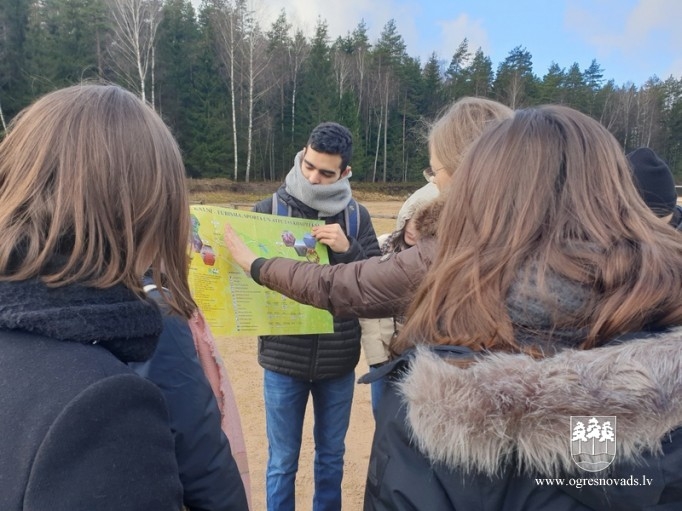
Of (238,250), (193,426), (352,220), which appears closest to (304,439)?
(352,220)

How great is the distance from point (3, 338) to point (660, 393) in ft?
3.80

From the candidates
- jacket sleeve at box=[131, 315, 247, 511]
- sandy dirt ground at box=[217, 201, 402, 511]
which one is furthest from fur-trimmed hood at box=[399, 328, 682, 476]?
sandy dirt ground at box=[217, 201, 402, 511]

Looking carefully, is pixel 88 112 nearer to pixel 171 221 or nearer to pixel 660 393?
pixel 171 221

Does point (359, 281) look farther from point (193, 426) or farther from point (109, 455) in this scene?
point (109, 455)

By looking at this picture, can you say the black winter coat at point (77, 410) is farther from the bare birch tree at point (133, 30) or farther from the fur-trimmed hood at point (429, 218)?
the bare birch tree at point (133, 30)

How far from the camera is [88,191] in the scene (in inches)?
41.4

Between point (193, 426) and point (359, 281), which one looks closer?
point (193, 426)

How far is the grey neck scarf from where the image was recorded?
261cm

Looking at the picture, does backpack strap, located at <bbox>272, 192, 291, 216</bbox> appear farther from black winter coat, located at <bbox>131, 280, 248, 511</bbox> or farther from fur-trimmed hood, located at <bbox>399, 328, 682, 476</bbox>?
fur-trimmed hood, located at <bbox>399, 328, 682, 476</bbox>

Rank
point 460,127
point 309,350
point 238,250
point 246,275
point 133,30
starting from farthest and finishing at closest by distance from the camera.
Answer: point 133,30 → point 309,350 → point 246,275 → point 238,250 → point 460,127

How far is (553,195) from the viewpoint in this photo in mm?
1131

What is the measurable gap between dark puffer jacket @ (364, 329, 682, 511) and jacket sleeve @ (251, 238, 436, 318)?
22.4 inches

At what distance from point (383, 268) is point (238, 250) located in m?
0.67

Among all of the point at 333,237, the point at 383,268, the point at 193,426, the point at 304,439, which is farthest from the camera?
the point at 304,439
